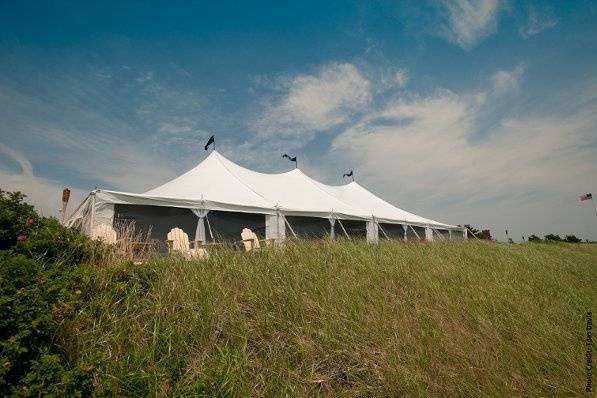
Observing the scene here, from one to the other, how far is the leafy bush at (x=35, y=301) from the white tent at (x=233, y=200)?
3.45 meters

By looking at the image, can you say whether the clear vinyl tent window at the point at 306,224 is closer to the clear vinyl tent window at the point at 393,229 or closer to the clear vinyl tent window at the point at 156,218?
the clear vinyl tent window at the point at 156,218

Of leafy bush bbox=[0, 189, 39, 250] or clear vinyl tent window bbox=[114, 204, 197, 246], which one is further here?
clear vinyl tent window bbox=[114, 204, 197, 246]

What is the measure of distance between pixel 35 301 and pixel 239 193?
8.37 m

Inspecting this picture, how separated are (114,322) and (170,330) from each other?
A: 18.0 inches

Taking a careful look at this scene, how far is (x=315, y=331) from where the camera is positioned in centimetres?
263

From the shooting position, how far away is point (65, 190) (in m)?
7.92

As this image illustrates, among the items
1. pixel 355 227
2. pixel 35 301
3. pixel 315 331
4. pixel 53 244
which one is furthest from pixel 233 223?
pixel 35 301

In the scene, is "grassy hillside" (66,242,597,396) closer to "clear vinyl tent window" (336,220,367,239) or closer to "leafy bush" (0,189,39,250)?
"leafy bush" (0,189,39,250)

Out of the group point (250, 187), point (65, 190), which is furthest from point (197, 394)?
point (250, 187)

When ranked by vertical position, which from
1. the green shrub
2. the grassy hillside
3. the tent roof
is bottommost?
the grassy hillside

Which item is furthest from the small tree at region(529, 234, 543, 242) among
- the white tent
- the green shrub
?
the green shrub

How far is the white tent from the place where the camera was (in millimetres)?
7422

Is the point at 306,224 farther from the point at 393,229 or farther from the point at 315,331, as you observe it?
the point at 315,331

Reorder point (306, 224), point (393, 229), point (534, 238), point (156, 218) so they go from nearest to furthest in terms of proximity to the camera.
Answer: point (156, 218)
point (306, 224)
point (393, 229)
point (534, 238)
